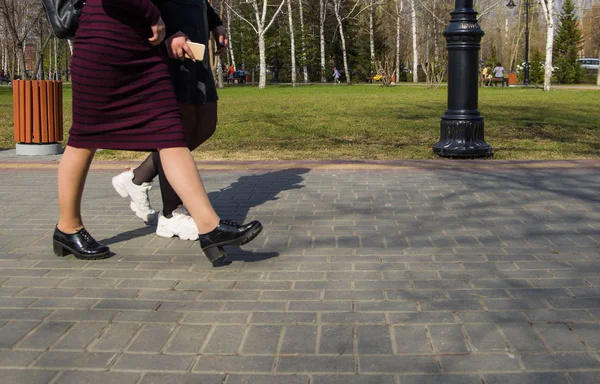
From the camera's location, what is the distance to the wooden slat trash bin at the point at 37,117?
374 inches

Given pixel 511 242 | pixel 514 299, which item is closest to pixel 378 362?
pixel 514 299

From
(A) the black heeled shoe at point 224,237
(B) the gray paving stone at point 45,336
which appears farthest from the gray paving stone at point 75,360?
(A) the black heeled shoe at point 224,237

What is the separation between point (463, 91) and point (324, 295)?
221 inches

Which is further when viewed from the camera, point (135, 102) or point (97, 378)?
point (135, 102)

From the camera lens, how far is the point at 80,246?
440 cm

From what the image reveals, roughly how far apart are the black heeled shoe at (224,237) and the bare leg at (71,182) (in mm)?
872

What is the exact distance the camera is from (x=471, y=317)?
3.37 m

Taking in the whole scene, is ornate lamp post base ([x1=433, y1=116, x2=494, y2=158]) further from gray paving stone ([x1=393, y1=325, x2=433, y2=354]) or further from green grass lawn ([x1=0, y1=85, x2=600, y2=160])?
gray paving stone ([x1=393, y1=325, x2=433, y2=354])

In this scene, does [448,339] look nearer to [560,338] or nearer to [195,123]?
[560,338]

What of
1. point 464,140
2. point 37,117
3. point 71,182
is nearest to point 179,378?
point 71,182

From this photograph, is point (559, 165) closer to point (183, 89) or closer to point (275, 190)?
point (275, 190)

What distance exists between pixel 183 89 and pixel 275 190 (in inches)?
94.9

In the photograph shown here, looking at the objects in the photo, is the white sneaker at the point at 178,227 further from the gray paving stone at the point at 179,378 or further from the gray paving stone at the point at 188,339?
the gray paving stone at the point at 179,378

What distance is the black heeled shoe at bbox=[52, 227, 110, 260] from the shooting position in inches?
173
